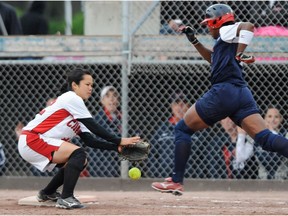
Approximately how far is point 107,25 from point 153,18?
81 cm

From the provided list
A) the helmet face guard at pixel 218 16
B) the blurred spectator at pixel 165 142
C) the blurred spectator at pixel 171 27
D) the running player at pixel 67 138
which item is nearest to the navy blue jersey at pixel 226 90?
the helmet face guard at pixel 218 16

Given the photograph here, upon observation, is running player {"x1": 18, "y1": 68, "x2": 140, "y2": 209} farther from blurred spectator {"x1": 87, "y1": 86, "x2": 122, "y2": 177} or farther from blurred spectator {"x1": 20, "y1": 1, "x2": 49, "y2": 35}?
blurred spectator {"x1": 20, "y1": 1, "x2": 49, "y2": 35}

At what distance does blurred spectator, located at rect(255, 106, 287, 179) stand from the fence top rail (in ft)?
2.51

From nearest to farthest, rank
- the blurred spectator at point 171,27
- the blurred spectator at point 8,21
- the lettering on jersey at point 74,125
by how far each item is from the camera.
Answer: the lettering on jersey at point 74,125
the blurred spectator at point 171,27
the blurred spectator at point 8,21

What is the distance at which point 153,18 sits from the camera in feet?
40.0

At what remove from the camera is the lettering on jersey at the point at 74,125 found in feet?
30.2

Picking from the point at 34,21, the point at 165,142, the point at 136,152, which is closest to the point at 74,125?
the point at 136,152

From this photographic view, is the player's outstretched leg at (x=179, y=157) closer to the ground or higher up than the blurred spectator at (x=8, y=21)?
closer to the ground

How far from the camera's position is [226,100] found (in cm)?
903

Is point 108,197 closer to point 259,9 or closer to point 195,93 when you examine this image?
point 195,93

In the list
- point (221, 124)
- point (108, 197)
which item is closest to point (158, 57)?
point (221, 124)

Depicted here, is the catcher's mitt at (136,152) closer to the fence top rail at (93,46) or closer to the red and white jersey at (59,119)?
the red and white jersey at (59,119)

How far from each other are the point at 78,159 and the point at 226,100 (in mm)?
1540

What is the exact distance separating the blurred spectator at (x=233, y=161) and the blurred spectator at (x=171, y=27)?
1296 millimetres
